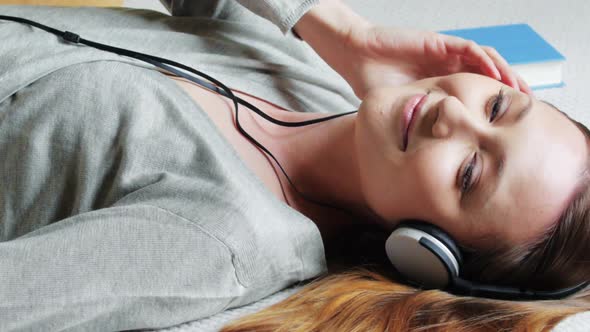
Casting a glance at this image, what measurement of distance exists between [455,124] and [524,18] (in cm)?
110

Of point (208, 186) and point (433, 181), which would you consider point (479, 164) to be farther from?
point (208, 186)

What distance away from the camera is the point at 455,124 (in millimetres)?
897

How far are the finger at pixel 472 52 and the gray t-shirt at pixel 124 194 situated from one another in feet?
0.81

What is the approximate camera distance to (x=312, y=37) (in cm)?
121

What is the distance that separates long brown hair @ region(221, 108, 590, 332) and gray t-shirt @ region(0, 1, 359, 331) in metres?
0.05

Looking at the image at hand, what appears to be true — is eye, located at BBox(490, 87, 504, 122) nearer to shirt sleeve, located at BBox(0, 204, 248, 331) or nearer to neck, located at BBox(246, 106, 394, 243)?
neck, located at BBox(246, 106, 394, 243)

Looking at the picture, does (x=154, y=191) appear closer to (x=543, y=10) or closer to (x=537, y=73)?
(x=537, y=73)

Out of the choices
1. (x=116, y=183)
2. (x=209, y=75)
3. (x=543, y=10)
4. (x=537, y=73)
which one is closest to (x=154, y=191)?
(x=116, y=183)

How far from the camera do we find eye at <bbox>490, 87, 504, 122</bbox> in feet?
3.05

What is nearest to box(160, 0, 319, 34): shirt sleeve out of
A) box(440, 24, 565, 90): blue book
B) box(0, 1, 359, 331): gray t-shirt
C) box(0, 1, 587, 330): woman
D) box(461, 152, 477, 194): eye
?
box(0, 1, 359, 331): gray t-shirt

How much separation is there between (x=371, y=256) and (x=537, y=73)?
67 centimetres

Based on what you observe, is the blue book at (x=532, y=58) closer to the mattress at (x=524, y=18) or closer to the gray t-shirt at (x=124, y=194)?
the mattress at (x=524, y=18)

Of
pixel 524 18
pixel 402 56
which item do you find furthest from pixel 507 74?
pixel 524 18

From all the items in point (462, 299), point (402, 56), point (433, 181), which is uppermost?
point (402, 56)
